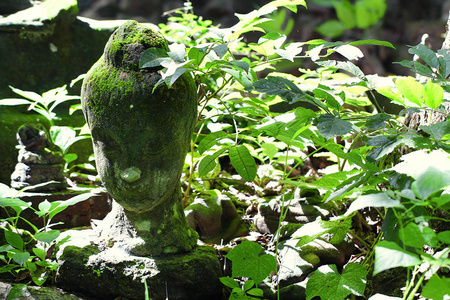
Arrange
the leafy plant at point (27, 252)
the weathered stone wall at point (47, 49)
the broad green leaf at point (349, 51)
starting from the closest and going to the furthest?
the broad green leaf at point (349, 51) → the leafy plant at point (27, 252) → the weathered stone wall at point (47, 49)

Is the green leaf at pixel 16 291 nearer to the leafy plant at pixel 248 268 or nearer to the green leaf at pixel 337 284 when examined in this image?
the leafy plant at pixel 248 268

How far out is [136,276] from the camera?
4.30ft

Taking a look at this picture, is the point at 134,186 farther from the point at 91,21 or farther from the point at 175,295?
the point at 91,21

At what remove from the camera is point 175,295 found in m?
1.32

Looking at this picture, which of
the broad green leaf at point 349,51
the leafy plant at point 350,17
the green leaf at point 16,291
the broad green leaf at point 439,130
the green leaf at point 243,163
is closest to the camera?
the leafy plant at point 350,17

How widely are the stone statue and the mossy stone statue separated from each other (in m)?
0.67

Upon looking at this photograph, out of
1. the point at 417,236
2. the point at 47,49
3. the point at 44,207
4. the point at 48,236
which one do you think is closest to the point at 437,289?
the point at 417,236

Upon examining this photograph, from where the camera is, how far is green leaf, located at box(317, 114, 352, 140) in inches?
37.5

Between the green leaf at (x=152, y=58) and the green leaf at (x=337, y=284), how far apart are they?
0.81m

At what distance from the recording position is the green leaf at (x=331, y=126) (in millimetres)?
952

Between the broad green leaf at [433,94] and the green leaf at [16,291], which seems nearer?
the broad green leaf at [433,94]

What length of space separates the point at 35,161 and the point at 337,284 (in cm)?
145

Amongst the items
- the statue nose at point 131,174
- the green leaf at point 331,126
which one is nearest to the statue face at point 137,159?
the statue nose at point 131,174

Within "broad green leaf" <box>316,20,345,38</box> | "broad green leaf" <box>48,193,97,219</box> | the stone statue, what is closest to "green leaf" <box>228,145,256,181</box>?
"broad green leaf" <box>48,193,97,219</box>
